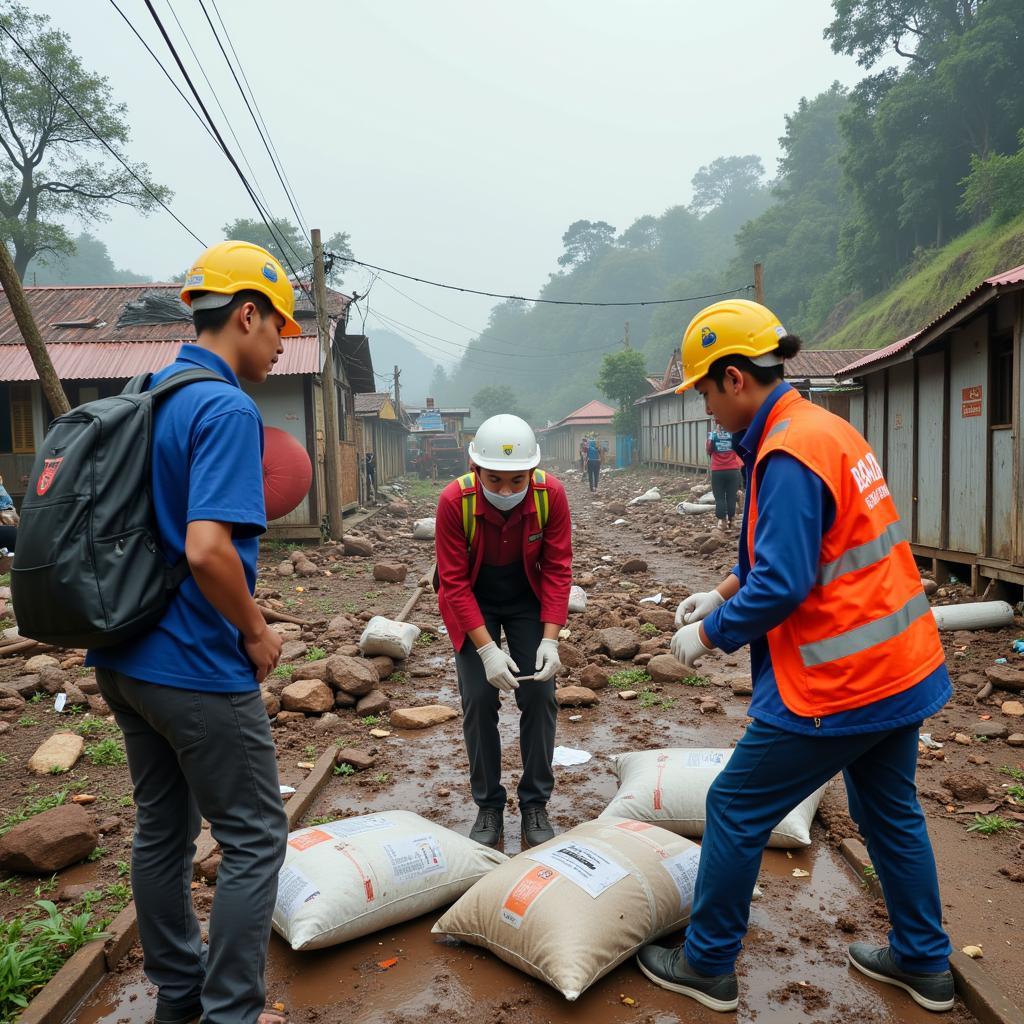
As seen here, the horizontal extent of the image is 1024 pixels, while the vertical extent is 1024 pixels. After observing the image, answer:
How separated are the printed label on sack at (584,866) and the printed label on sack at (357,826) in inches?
22.7

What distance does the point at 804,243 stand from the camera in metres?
47.6

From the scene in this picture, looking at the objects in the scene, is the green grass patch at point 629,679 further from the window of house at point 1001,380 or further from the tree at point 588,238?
the tree at point 588,238

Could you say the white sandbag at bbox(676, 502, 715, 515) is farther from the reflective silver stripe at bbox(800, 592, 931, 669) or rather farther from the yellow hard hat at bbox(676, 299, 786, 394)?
the reflective silver stripe at bbox(800, 592, 931, 669)

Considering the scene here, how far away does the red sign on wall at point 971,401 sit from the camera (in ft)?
25.4

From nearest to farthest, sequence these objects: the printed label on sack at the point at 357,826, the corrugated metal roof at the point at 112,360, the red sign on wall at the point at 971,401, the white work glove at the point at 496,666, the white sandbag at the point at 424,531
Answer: the printed label on sack at the point at 357,826 → the white work glove at the point at 496,666 → the red sign on wall at the point at 971,401 → the corrugated metal roof at the point at 112,360 → the white sandbag at the point at 424,531

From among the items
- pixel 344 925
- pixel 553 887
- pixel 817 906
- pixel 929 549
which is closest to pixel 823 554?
pixel 553 887

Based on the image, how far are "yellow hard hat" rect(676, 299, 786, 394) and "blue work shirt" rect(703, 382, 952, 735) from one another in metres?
0.37

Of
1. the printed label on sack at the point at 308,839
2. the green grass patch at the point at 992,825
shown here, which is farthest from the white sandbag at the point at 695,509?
the printed label on sack at the point at 308,839

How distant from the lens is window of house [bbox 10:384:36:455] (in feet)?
44.2

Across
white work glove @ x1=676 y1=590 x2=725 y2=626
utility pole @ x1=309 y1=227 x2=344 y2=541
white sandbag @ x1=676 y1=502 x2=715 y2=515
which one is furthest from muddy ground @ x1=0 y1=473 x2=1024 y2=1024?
white sandbag @ x1=676 y1=502 x2=715 y2=515

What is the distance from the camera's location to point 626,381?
1469 inches

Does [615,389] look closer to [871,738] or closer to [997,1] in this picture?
[997,1]

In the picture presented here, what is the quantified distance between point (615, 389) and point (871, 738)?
36205 mm

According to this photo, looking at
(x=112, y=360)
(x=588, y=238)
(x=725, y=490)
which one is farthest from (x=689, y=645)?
(x=588, y=238)
